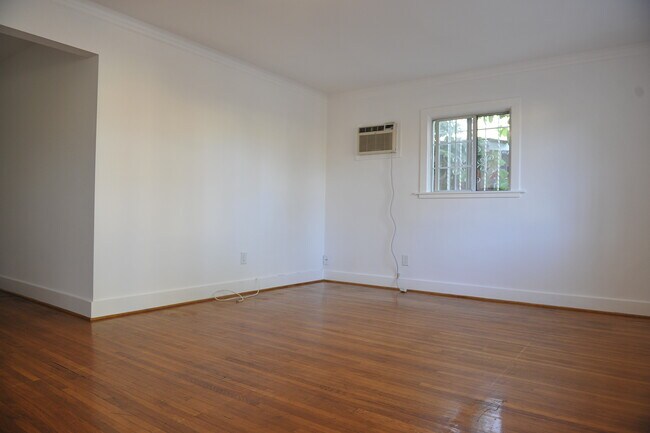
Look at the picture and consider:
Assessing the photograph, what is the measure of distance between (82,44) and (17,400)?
263 cm

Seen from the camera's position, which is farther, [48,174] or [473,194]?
[473,194]

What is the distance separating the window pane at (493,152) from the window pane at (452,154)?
12 cm

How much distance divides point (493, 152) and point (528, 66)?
0.92 meters

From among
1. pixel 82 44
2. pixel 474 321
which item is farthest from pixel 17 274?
pixel 474 321

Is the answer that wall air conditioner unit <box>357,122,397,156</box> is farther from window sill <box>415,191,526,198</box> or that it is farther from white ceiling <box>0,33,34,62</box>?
white ceiling <box>0,33,34,62</box>

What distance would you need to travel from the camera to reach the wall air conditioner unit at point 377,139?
→ 5.34 m

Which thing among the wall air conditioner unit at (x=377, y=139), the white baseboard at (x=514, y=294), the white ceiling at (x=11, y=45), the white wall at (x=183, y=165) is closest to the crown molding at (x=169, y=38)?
the white wall at (x=183, y=165)

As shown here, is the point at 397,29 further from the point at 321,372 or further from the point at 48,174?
the point at 48,174

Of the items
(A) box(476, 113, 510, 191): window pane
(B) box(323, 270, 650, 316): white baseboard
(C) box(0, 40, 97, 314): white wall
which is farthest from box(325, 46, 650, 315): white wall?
(C) box(0, 40, 97, 314): white wall

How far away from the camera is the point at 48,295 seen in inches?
156

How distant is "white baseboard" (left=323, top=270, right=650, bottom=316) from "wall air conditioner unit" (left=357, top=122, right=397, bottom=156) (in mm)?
1546

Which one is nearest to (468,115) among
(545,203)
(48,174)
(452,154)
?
(452,154)

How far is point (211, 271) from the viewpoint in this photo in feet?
14.6

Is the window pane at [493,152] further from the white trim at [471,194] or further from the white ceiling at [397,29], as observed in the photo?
the white ceiling at [397,29]
